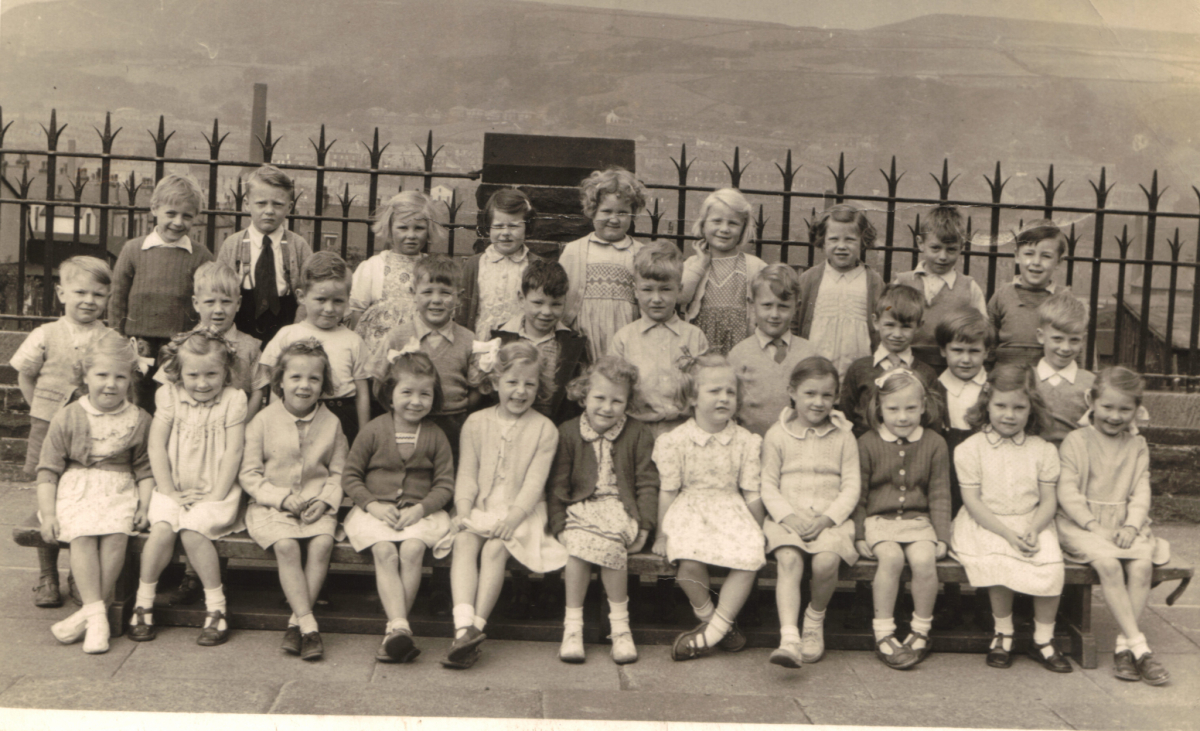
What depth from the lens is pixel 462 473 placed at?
3982 millimetres

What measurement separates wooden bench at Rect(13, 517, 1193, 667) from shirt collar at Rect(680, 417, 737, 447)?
48 centimetres

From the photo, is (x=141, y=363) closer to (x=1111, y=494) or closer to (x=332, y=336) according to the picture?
(x=332, y=336)

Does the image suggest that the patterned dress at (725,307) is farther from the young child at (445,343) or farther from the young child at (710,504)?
the young child at (445,343)

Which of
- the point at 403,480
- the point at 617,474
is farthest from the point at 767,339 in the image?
the point at 403,480

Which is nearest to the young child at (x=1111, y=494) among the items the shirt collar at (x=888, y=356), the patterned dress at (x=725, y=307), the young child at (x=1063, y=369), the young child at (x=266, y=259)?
the young child at (x=1063, y=369)

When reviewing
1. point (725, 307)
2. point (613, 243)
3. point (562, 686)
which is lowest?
point (562, 686)

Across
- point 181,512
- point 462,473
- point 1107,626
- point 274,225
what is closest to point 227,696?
point 181,512

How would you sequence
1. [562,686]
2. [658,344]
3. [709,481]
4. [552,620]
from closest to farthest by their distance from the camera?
[562,686] → [709,481] → [552,620] → [658,344]

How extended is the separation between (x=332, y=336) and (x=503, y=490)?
3.20 ft

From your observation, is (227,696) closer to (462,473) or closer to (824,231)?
(462,473)

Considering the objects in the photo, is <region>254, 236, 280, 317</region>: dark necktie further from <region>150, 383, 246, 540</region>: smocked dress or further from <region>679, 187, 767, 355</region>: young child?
<region>679, 187, 767, 355</region>: young child

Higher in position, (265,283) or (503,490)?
(265,283)

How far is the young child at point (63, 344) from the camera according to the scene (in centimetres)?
421

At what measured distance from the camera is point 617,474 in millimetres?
4000
